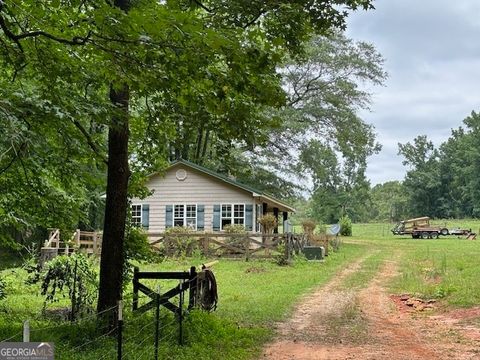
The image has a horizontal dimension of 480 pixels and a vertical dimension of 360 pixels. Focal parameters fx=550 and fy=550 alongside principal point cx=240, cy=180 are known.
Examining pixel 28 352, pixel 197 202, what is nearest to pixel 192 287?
pixel 28 352

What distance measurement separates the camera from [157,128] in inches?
402

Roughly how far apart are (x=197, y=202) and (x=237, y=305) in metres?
16.2

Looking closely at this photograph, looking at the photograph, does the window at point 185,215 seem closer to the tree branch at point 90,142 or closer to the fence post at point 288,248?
the fence post at point 288,248

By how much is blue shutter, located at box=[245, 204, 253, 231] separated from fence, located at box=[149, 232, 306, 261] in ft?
8.54

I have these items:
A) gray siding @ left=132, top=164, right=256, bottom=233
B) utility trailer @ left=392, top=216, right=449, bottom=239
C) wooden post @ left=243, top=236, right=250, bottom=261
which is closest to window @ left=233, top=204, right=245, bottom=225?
gray siding @ left=132, top=164, right=256, bottom=233

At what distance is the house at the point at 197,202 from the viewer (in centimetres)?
2867

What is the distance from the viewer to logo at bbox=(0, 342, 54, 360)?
293 cm

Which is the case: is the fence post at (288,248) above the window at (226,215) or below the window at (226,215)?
below

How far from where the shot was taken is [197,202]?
95.5 ft

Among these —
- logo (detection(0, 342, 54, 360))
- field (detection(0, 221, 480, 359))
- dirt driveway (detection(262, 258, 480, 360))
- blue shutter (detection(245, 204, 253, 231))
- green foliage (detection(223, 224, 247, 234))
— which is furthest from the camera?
blue shutter (detection(245, 204, 253, 231))

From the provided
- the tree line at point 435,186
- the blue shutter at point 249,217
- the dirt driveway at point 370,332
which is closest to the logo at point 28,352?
the dirt driveway at point 370,332

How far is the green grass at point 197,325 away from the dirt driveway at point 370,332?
1.61ft

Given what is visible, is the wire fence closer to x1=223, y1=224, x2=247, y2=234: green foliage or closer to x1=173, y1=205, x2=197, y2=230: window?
x1=223, y1=224, x2=247, y2=234: green foliage

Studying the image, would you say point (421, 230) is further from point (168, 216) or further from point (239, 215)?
point (168, 216)
